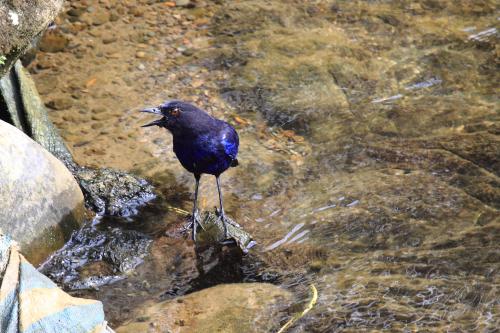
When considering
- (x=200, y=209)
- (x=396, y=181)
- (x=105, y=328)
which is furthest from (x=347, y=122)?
(x=105, y=328)

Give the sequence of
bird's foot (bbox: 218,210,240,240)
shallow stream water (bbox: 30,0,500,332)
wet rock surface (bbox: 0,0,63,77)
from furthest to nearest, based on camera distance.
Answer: bird's foot (bbox: 218,210,240,240)
wet rock surface (bbox: 0,0,63,77)
shallow stream water (bbox: 30,0,500,332)

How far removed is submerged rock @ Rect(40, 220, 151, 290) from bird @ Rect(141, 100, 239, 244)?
75 centimetres

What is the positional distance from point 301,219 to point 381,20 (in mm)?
3512

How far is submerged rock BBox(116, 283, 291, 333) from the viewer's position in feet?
14.9

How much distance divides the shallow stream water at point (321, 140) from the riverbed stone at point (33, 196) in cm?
51

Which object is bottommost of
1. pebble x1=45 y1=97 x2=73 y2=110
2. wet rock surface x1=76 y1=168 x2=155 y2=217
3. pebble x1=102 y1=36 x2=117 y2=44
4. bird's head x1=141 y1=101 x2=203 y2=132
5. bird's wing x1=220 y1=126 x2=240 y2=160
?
wet rock surface x1=76 y1=168 x2=155 y2=217

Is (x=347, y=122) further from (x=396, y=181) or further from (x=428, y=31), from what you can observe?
(x=428, y=31)

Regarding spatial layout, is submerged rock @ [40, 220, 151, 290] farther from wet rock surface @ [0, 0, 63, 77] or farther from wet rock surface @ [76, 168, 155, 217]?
wet rock surface @ [0, 0, 63, 77]

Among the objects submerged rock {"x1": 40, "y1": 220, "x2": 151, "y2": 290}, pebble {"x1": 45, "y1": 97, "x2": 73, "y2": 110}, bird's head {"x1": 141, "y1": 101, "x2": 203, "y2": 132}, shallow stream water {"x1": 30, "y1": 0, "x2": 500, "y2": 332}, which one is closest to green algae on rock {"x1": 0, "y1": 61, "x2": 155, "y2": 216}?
shallow stream water {"x1": 30, "y1": 0, "x2": 500, "y2": 332}

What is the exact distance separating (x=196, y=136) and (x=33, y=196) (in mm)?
1257

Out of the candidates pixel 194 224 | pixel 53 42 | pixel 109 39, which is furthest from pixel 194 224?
pixel 53 42

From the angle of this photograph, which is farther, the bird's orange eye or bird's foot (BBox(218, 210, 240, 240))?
bird's foot (BBox(218, 210, 240, 240))

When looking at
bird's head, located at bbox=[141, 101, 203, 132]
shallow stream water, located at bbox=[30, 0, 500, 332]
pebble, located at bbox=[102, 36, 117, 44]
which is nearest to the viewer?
shallow stream water, located at bbox=[30, 0, 500, 332]

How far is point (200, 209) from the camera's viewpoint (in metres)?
6.17
